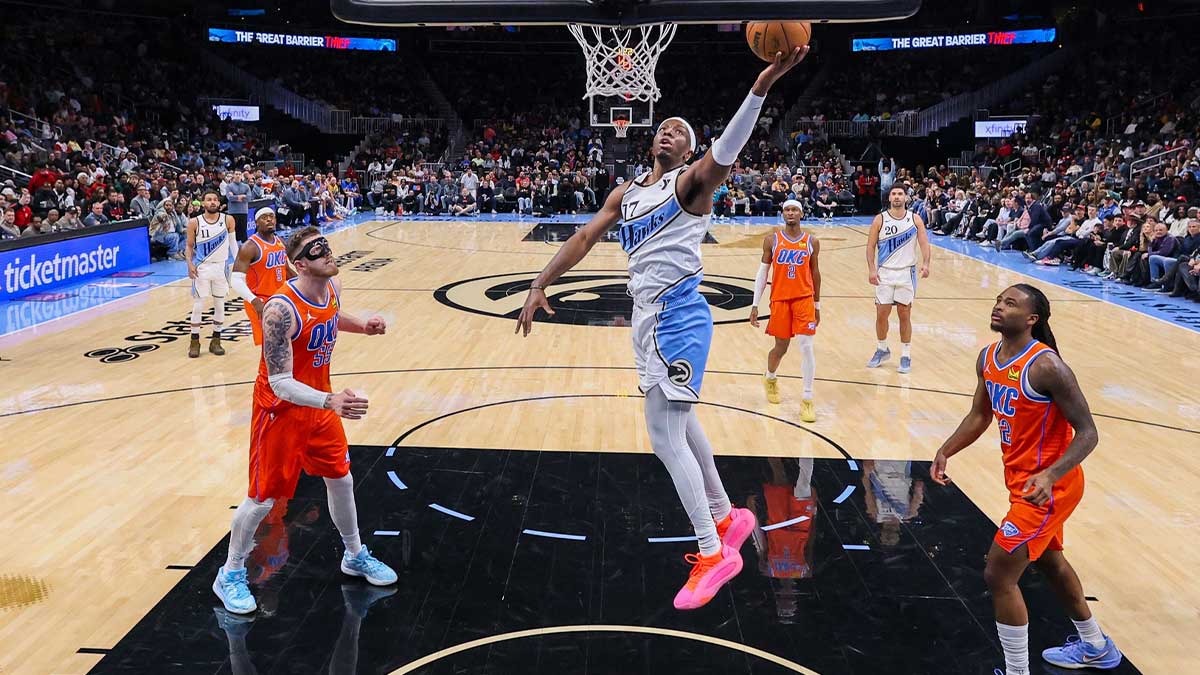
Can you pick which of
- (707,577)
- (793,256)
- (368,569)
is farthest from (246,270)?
(707,577)

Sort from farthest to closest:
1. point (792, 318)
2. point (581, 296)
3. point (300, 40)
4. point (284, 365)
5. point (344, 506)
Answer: point (300, 40) < point (581, 296) < point (792, 318) < point (344, 506) < point (284, 365)

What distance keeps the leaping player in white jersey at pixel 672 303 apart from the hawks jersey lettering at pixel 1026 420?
1.15 meters

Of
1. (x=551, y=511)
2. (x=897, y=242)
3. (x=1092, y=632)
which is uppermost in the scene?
(x=897, y=242)

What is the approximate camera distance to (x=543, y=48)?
39.5 meters

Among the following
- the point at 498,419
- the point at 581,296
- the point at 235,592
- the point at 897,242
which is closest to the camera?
the point at 235,592

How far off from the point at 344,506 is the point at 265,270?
12.9 ft

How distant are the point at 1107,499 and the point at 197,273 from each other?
26.9ft

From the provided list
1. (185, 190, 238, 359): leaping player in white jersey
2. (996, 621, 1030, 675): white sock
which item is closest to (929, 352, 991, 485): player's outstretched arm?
(996, 621, 1030, 675): white sock

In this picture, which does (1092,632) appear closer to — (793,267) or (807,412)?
(807,412)

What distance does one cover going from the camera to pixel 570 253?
4.09 meters

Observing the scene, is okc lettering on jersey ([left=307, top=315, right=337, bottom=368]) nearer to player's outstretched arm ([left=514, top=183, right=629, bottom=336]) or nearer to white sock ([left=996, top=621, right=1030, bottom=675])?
player's outstretched arm ([left=514, top=183, right=629, bottom=336])

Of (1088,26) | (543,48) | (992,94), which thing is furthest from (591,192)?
(1088,26)

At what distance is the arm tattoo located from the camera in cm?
421

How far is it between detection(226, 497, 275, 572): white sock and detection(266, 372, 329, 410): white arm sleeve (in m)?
0.58
